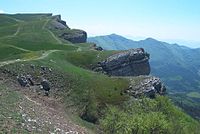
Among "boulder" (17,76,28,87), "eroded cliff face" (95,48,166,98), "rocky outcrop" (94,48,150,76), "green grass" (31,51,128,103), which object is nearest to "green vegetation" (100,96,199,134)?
"green grass" (31,51,128,103)

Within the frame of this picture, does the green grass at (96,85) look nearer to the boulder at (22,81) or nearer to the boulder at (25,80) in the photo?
the boulder at (25,80)

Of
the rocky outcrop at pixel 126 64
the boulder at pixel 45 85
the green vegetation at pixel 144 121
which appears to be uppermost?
the rocky outcrop at pixel 126 64

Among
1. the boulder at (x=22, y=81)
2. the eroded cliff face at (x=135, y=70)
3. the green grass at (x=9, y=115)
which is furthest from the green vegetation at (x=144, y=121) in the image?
the green grass at (x=9, y=115)

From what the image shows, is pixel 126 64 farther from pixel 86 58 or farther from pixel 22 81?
pixel 22 81

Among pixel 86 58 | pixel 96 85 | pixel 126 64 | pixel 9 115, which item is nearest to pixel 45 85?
pixel 96 85

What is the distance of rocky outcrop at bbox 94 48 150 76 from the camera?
479 ft

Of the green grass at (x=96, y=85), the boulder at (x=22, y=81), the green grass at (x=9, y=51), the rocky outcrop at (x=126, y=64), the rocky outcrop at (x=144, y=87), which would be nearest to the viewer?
the boulder at (x=22, y=81)

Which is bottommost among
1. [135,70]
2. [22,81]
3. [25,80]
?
[22,81]

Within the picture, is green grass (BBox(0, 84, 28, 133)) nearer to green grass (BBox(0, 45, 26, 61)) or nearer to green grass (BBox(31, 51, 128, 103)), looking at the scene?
green grass (BBox(31, 51, 128, 103))

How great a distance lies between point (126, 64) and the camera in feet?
513

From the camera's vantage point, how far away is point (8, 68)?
3671 inches

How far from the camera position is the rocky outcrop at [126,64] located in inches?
5743

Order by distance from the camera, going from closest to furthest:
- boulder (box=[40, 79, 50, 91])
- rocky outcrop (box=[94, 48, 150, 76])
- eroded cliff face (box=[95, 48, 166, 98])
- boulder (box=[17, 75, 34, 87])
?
boulder (box=[17, 75, 34, 87]) < boulder (box=[40, 79, 50, 91]) < eroded cliff face (box=[95, 48, 166, 98]) < rocky outcrop (box=[94, 48, 150, 76])

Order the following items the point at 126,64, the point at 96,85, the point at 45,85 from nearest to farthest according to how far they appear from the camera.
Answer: the point at 45,85 < the point at 96,85 < the point at 126,64
